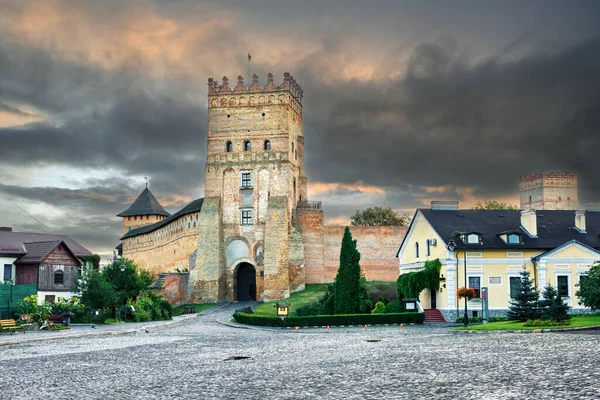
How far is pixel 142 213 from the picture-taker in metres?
102

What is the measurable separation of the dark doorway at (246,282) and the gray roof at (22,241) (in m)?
16.8

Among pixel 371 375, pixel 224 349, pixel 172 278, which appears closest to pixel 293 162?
pixel 172 278

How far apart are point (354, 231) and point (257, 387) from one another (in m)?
54.3

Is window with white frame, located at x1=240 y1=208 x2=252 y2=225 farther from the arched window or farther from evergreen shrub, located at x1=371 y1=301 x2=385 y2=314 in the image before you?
evergreen shrub, located at x1=371 y1=301 x2=385 y2=314

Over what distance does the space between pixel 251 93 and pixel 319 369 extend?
54813 millimetres

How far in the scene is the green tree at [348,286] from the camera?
1735 inches

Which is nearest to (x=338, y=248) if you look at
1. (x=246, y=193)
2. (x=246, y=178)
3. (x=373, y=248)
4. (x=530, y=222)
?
(x=373, y=248)

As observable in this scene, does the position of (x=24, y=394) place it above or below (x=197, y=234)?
below

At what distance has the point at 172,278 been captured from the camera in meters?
66.9

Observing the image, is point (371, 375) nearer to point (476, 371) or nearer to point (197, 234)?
point (476, 371)

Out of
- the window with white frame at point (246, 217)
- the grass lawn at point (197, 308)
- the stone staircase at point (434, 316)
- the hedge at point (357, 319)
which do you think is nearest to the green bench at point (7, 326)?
the hedge at point (357, 319)

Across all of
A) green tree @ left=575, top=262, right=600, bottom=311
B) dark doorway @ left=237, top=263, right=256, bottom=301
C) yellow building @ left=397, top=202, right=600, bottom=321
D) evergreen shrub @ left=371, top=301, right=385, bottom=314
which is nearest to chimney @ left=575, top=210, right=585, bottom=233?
yellow building @ left=397, top=202, right=600, bottom=321

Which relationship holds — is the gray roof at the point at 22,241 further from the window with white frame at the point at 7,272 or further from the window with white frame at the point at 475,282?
the window with white frame at the point at 475,282

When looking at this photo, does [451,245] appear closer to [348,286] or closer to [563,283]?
[348,286]
